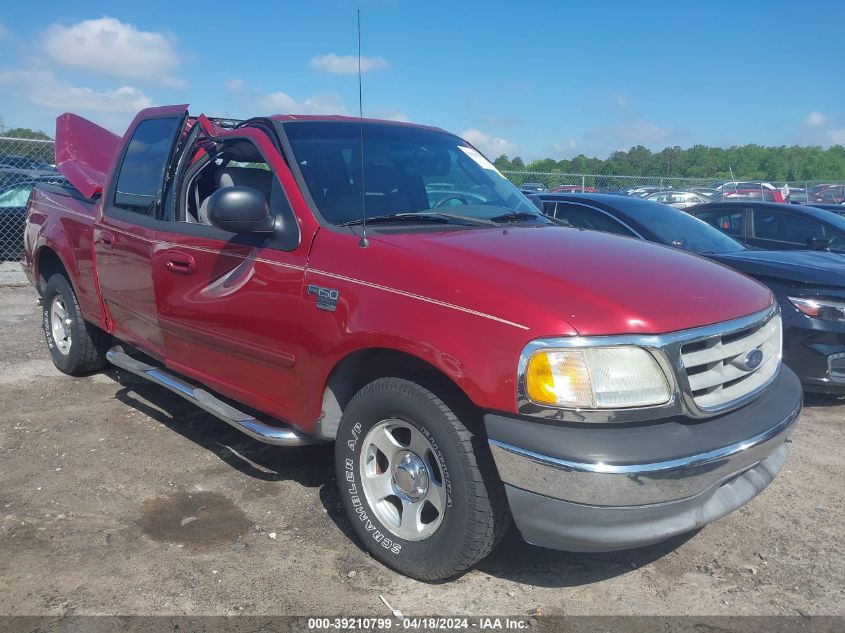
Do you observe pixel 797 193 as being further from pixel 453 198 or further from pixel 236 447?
pixel 236 447

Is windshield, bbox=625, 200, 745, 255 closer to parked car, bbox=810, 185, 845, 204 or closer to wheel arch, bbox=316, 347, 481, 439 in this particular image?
wheel arch, bbox=316, 347, 481, 439

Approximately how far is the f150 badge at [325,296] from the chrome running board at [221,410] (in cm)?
70

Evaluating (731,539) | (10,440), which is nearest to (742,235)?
(731,539)

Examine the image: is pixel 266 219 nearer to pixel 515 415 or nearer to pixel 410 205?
pixel 410 205

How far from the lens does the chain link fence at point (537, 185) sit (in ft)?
37.3

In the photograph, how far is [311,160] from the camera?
145 inches

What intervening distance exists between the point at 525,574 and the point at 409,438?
80 cm

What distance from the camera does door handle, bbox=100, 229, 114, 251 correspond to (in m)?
4.80

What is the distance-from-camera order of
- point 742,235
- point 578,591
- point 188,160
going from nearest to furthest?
point 578,591, point 188,160, point 742,235

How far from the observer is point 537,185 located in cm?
1930

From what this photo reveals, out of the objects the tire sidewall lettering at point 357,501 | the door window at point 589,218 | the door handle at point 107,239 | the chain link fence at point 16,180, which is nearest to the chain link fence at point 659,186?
the chain link fence at point 16,180

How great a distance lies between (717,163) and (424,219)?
130 ft

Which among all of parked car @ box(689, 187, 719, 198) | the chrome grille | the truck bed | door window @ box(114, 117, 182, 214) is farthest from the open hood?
parked car @ box(689, 187, 719, 198)

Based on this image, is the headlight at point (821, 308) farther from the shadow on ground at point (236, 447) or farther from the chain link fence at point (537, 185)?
the chain link fence at point (537, 185)
